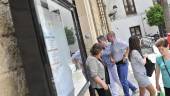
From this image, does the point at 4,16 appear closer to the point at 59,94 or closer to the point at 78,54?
the point at 59,94

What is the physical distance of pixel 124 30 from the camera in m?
61.1

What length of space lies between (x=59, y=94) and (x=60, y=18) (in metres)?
1.14

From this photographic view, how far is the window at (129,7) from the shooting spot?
204 ft

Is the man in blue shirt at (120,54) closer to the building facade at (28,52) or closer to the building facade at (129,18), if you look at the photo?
the building facade at (28,52)

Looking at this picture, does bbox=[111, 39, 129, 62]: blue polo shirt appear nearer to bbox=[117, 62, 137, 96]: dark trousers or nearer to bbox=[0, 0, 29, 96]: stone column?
bbox=[117, 62, 137, 96]: dark trousers

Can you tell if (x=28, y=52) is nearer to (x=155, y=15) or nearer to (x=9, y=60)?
(x=9, y=60)

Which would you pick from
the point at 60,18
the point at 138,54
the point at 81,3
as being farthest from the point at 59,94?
the point at 81,3

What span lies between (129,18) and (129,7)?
177 cm

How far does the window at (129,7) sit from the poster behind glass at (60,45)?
189ft

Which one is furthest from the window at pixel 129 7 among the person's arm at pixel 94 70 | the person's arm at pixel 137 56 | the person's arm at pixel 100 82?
the person's arm at pixel 94 70

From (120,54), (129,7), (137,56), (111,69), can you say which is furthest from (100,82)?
(129,7)

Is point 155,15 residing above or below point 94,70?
above

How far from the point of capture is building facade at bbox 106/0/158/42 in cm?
6084

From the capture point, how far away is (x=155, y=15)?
56.6 meters
